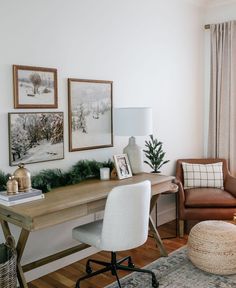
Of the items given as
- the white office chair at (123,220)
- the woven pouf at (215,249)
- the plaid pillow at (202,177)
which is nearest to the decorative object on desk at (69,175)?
the white office chair at (123,220)

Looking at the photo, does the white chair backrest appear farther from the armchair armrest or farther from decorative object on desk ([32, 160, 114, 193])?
the armchair armrest

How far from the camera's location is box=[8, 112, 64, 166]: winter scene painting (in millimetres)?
2703

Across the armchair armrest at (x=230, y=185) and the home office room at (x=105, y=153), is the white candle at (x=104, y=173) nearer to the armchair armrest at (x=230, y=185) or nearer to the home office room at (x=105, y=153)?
the home office room at (x=105, y=153)

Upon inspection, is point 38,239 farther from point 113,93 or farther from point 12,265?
A: point 113,93

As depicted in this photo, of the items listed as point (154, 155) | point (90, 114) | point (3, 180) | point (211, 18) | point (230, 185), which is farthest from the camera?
point (211, 18)

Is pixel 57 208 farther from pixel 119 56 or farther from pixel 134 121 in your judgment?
pixel 119 56

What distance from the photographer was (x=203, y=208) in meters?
3.76

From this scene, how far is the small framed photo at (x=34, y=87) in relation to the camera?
2693mm

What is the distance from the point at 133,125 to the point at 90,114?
1.41ft

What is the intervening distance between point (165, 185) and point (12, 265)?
1.48m

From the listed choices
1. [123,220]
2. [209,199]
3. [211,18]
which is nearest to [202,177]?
[209,199]

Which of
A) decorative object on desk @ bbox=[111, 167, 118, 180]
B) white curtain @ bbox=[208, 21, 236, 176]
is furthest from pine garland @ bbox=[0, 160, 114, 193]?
white curtain @ bbox=[208, 21, 236, 176]

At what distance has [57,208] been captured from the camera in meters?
2.28

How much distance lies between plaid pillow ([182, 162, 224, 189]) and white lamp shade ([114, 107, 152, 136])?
47.2 inches
